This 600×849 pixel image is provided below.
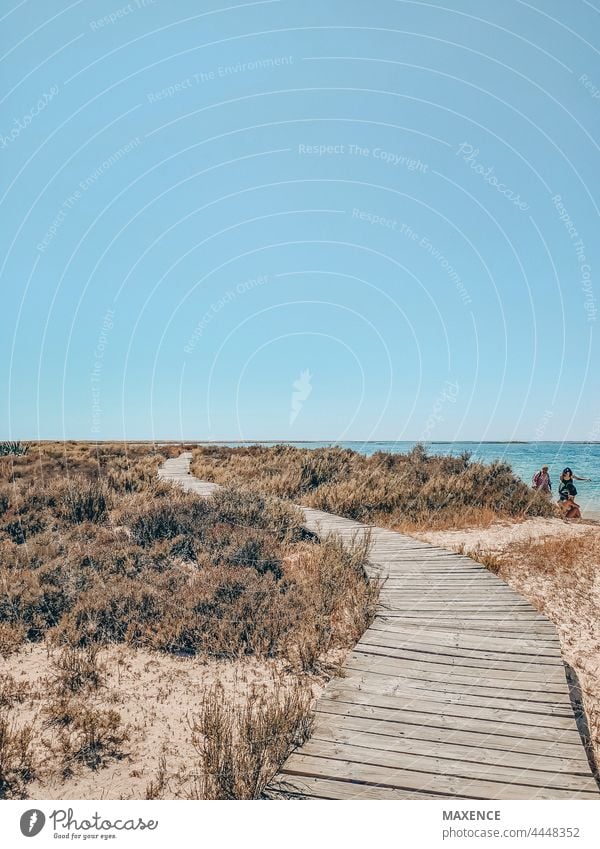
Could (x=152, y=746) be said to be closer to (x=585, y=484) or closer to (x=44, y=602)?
(x=44, y=602)

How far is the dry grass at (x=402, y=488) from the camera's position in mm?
13344

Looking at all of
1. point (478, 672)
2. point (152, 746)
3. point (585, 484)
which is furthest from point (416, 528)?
point (585, 484)

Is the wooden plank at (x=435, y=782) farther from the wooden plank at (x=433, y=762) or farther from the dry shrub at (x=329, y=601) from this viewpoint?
the dry shrub at (x=329, y=601)

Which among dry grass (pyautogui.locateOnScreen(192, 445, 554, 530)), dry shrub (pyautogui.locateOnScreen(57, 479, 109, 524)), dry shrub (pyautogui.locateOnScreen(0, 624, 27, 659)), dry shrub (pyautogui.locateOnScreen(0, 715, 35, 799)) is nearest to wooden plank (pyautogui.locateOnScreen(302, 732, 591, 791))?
dry shrub (pyautogui.locateOnScreen(0, 715, 35, 799))

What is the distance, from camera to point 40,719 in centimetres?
431

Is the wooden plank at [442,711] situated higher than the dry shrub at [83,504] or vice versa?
the dry shrub at [83,504]

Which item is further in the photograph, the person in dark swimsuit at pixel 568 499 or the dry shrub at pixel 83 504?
the person in dark swimsuit at pixel 568 499

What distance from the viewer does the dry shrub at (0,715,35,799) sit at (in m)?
3.48

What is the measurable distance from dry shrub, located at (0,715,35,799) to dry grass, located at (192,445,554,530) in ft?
29.0

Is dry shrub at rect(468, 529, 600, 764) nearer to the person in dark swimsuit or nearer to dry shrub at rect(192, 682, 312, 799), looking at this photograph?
dry shrub at rect(192, 682, 312, 799)

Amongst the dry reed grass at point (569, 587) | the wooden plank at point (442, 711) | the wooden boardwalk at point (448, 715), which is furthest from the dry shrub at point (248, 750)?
the dry reed grass at point (569, 587)

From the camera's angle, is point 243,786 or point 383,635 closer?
point 243,786

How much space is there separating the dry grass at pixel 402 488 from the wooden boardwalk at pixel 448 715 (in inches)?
283
